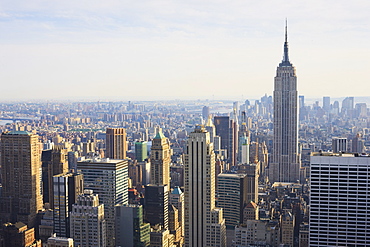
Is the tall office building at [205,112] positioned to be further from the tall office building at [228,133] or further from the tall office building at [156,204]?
the tall office building at [228,133]

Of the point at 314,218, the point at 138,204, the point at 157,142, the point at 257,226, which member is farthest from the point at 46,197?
the point at 314,218

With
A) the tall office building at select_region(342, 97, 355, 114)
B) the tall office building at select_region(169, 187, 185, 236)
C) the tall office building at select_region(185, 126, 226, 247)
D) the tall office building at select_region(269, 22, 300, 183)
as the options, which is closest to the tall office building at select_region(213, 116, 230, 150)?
the tall office building at select_region(269, 22, 300, 183)

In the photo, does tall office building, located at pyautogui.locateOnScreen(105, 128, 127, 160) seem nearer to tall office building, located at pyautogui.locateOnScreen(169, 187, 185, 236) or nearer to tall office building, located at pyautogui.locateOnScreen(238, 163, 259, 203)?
tall office building, located at pyautogui.locateOnScreen(238, 163, 259, 203)

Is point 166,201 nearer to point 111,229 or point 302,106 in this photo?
point 111,229

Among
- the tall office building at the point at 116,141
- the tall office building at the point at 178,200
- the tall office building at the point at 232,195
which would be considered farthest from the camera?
the tall office building at the point at 116,141

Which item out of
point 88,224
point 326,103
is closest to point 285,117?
point 326,103

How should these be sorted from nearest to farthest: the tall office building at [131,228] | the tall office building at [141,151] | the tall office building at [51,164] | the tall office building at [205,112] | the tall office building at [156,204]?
1. the tall office building at [131,228]
2. the tall office building at [156,204]
3. the tall office building at [51,164]
4. the tall office building at [205,112]
5. the tall office building at [141,151]

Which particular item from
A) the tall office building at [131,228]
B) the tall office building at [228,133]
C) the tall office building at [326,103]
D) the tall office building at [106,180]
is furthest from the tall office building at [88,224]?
the tall office building at [326,103]
